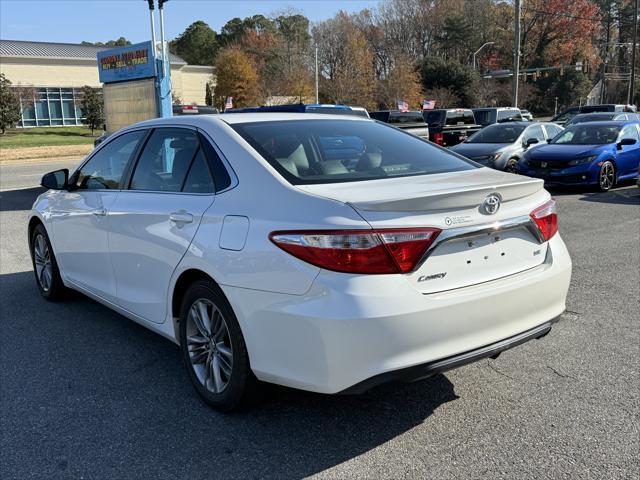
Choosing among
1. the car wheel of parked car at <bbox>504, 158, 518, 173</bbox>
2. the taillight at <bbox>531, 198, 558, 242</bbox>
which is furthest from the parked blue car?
the taillight at <bbox>531, 198, 558, 242</bbox>

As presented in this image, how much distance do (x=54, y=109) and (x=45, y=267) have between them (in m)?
56.5

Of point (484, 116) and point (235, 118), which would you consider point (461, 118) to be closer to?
point (484, 116)

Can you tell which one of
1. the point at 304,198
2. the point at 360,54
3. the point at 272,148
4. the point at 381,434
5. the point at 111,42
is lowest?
the point at 381,434

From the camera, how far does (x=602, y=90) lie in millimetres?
69312

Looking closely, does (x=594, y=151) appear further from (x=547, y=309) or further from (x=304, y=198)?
(x=304, y=198)

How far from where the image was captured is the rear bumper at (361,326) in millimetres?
2645

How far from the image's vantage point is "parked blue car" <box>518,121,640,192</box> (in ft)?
41.6

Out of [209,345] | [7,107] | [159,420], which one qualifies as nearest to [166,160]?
[209,345]

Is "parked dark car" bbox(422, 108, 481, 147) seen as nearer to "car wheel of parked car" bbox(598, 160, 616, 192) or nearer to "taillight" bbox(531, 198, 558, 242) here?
"car wheel of parked car" bbox(598, 160, 616, 192)

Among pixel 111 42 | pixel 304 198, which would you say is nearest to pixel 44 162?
pixel 304 198

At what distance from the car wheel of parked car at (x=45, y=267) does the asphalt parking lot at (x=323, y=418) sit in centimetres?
64

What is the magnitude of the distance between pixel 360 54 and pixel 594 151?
3963cm

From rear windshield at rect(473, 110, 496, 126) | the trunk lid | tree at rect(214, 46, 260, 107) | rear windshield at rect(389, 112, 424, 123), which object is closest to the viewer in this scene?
the trunk lid

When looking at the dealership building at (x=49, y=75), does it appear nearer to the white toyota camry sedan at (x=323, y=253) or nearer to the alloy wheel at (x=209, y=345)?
the white toyota camry sedan at (x=323, y=253)
